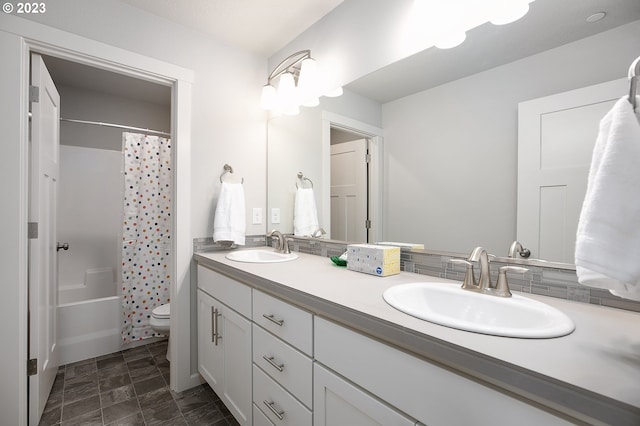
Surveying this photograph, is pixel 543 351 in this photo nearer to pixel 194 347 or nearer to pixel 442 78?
pixel 442 78

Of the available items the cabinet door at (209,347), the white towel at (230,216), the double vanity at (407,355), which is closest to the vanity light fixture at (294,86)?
the white towel at (230,216)

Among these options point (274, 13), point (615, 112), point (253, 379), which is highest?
point (274, 13)

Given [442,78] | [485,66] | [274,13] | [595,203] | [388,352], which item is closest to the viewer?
[595,203]

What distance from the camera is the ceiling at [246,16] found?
5.56ft

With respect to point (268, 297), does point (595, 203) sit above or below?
above

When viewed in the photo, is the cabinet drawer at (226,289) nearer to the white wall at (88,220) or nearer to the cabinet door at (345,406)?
the cabinet door at (345,406)

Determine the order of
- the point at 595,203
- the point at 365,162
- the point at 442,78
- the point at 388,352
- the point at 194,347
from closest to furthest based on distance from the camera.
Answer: the point at 595,203 < the point at 388,352 < the point at 442,78 < the point at 365,162 < the point at 194,347

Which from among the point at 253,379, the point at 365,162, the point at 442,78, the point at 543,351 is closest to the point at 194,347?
the point at 253,379

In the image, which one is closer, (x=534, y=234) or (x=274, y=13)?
(x=534, y=234)

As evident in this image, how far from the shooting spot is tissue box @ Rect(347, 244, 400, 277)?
48.3 inches

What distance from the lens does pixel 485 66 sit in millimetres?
1124

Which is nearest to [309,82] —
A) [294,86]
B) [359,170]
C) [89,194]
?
[294,86]

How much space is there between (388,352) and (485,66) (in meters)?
1.09

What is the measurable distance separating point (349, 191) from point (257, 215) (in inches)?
34.1
